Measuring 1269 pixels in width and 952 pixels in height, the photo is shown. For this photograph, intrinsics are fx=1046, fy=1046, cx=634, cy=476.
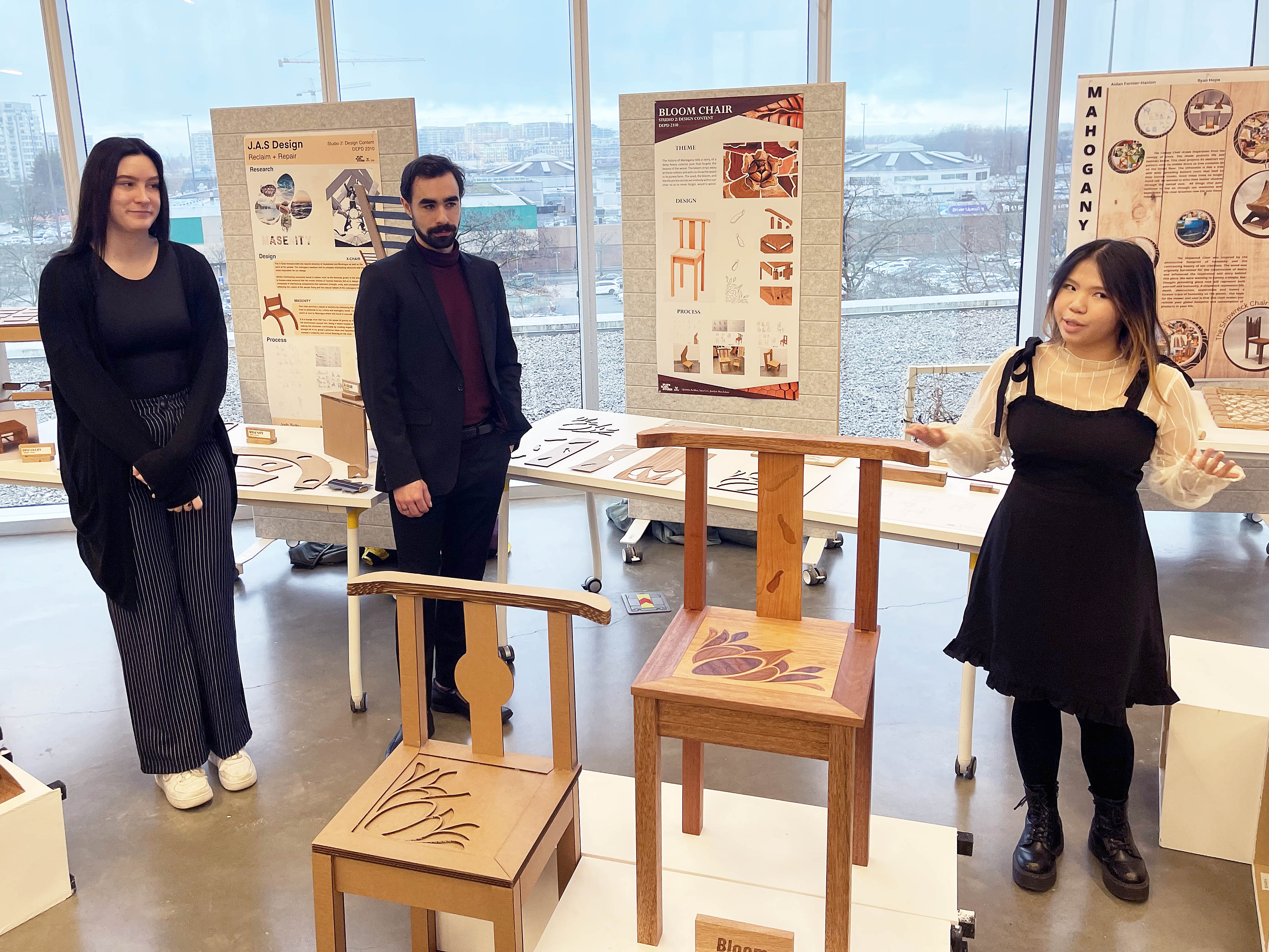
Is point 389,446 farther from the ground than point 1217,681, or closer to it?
farther from the ground

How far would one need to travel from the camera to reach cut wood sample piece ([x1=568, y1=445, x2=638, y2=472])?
340 cm

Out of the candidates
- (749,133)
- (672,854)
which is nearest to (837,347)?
(749,133)

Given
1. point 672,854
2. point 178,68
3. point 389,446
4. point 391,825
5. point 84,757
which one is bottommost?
point 84,757

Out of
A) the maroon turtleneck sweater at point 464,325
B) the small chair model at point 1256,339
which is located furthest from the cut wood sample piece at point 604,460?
the small chair model at point 1256,339

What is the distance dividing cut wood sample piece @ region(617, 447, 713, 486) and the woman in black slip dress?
108 cm

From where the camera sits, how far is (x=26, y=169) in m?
4.84

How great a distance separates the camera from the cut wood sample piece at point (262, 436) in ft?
13.1

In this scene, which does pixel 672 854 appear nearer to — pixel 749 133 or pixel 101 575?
pixel 101 575

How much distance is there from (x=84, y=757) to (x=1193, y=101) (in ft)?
14.7

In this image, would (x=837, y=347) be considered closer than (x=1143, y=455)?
No

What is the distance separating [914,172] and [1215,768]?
130 inches

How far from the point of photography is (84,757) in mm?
3145

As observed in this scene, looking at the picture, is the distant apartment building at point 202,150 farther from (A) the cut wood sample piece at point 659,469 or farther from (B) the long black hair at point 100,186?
(A) the cut wood sample piece at point 659,469

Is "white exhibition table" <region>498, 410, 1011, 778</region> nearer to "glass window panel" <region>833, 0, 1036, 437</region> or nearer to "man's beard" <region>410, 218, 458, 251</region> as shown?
"man's beard" <region>410, 218, 458, 251</region>
